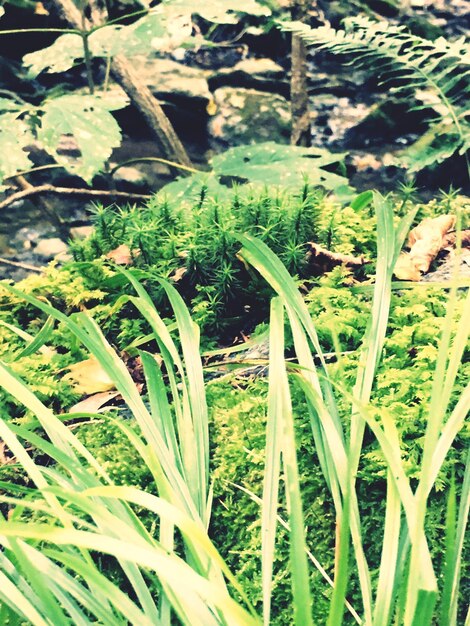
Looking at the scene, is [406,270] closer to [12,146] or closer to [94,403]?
[94,403]

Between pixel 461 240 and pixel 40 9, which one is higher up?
pixel 40 9

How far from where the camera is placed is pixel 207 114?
4.72 m

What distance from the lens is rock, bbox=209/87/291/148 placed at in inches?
181

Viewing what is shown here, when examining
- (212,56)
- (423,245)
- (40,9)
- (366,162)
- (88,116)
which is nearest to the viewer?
(423,245)

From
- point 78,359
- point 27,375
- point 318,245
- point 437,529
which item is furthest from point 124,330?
point 437,529

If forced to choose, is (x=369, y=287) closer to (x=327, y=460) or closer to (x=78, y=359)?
(x=327, y=460)

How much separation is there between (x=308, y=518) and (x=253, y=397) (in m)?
0.33

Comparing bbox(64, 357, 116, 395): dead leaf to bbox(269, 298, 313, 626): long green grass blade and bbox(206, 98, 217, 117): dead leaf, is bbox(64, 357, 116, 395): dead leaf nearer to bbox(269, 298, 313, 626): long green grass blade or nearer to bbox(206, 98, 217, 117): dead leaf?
bbox(269, 298, 313, 626): long green grass blade

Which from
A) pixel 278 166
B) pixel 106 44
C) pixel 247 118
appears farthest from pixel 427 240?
pixel 247 118

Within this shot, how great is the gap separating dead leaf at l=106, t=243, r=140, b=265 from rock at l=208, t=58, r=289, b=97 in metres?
3.37

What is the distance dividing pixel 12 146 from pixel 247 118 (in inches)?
123

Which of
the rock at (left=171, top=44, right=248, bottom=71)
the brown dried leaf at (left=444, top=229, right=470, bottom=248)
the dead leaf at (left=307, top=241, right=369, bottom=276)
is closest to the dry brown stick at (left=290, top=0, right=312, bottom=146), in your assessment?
the rock at (left=171, top=44, right=248, bottom=71)

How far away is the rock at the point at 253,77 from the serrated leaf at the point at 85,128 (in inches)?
123

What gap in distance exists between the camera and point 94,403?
142cm
